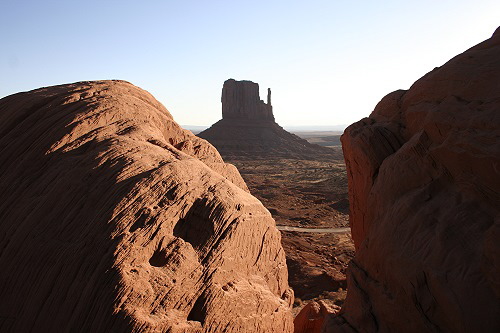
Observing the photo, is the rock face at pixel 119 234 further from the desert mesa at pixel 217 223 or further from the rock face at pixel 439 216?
the rock face at pixel 439 216

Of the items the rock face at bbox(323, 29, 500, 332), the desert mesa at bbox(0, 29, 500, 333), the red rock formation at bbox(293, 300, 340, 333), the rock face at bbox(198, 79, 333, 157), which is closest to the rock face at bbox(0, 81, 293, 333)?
the desert mesa at bbox(0, 29, 500, 333)

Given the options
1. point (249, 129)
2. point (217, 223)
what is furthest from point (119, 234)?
point (249, 129)

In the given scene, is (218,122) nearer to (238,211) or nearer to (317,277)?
(317,277)

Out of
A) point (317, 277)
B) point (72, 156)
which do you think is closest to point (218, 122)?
point (317, 277)

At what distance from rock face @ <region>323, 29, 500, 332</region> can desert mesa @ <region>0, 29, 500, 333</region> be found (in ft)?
0.06

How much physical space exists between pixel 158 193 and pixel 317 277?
39.4 feet

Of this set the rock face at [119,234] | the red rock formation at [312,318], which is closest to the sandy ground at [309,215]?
the red rock formation at [312,318]

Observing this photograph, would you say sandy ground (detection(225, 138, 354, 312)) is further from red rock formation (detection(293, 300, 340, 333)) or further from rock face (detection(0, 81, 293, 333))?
rock face (detection(0, 81, 293, 333))

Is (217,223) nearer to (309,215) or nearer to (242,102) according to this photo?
(309,215)

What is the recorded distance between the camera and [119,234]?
6555mm

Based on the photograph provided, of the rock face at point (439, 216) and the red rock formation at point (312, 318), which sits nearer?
the rock face at point (439, 216)

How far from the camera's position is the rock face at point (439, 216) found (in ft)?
13.9

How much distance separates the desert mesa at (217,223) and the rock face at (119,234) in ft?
0.08

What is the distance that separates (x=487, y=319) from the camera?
156 inches
